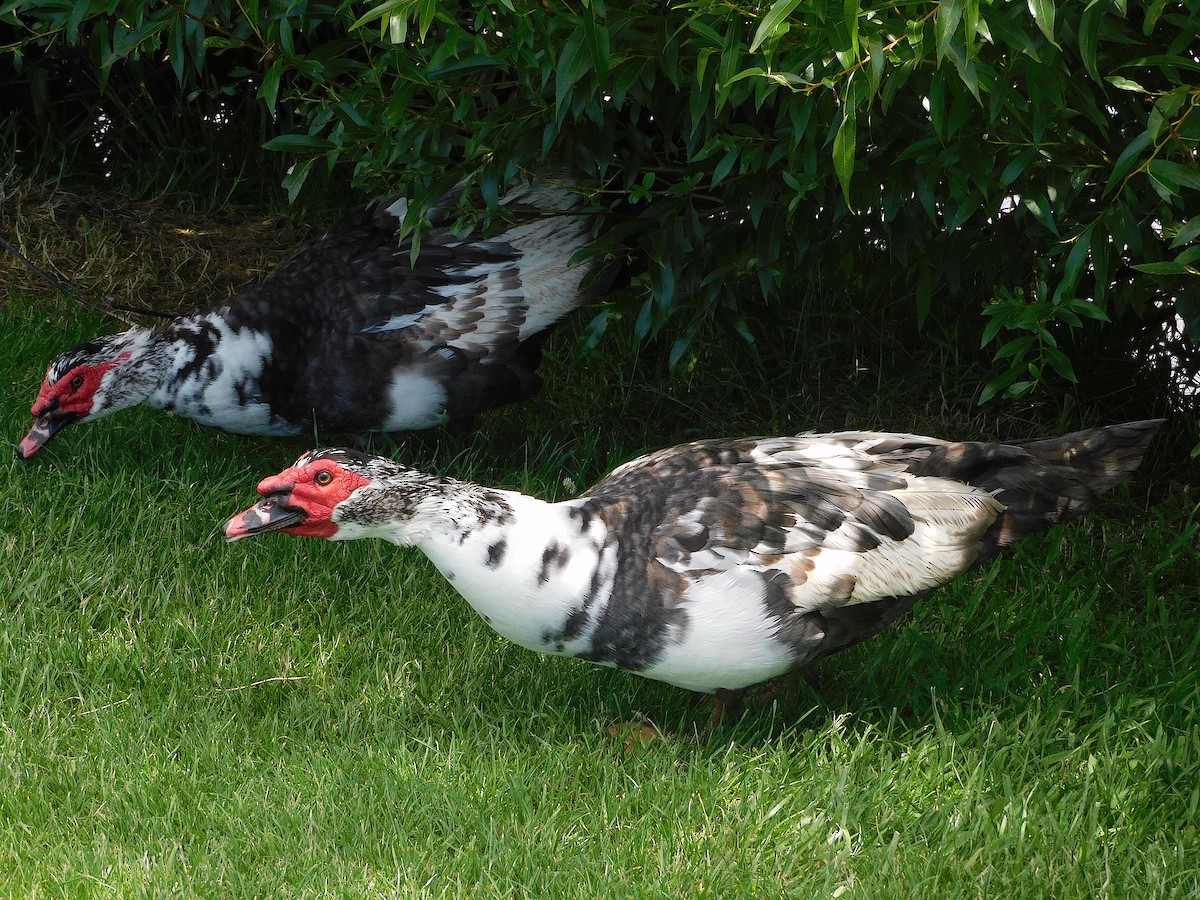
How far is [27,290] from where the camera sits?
5801 millimetres

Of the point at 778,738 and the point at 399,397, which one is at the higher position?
the point at 399,397

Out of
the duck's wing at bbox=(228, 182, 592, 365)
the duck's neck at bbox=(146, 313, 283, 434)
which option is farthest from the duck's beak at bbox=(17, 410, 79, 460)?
the duck's wing at bbox=(228, 182, 592, 365)

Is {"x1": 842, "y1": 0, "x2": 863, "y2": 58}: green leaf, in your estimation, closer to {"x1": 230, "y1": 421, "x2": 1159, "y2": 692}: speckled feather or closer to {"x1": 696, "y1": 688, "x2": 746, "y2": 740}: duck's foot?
{"x1": 230, "y1": 421, "x2": 1159, "y2": 692}: speckled feather

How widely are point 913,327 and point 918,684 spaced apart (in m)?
1.80

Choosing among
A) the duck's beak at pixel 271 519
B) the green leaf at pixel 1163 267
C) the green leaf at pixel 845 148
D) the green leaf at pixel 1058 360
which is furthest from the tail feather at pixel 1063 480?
the duck's beak at pixel 271 519

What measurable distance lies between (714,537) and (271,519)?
1.02 meters

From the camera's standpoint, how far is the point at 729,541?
3.04 m

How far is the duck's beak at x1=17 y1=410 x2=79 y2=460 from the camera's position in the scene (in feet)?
14.3

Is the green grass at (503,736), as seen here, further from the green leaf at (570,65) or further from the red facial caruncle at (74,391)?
the green leaf at (570,65)

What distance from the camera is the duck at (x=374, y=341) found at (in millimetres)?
4531

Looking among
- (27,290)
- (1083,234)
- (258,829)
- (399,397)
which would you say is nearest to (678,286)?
(399,397)

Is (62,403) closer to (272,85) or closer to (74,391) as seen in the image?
(74,391)

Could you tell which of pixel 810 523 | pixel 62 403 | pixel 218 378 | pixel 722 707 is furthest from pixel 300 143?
pixel 722 707

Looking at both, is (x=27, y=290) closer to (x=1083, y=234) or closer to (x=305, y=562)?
(x=305, y=562)
